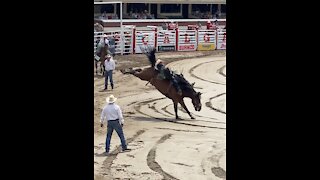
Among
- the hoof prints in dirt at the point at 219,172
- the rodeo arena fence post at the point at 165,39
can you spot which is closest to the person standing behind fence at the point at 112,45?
the rodeo arena fence post at the point at 165,39

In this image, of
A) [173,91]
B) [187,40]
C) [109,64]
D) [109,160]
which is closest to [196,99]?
[173,91]

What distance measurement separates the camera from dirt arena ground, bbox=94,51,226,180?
10.0m

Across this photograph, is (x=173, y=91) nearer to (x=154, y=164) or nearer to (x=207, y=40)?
(x=154, y=164)

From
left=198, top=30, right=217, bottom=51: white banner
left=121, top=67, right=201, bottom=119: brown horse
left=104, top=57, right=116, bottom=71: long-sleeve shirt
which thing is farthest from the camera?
left=198, top=30, right=217, bottom=51: white banner

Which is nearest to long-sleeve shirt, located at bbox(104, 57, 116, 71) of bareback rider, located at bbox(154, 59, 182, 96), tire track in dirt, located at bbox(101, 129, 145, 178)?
bareback rider, located at bbox(154, 59, 182, 96)

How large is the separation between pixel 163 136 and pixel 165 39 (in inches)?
637

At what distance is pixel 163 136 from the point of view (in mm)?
13039

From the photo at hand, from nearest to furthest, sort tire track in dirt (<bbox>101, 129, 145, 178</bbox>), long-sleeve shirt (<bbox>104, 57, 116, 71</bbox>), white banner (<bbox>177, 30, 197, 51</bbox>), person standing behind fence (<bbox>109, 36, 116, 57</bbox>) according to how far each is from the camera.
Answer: tire track in dirt (<bbox>101, 129, 145, 178</bbox>) < long-sleeve shirt (<bbox>104, 57, 116, 71</bbox>) < person standing behind fence (<bbox>109, 36, 116, 57</bbox>) < white banner (<bbox>177, 30, 197, 51</bbox>)

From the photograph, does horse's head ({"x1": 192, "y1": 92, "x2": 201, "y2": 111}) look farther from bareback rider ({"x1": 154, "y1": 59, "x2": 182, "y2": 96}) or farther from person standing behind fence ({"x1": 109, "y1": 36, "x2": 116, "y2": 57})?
person standing behind fence ({"x1": 109, "y1": 36, "x2": 116, "y2": 57})

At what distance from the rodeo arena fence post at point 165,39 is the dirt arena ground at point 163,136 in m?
5.15

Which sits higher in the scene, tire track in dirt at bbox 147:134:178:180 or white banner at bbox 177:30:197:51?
white banner at bbox 177:30:197:51

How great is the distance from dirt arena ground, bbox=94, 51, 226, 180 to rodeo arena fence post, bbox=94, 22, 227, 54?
5.15m
